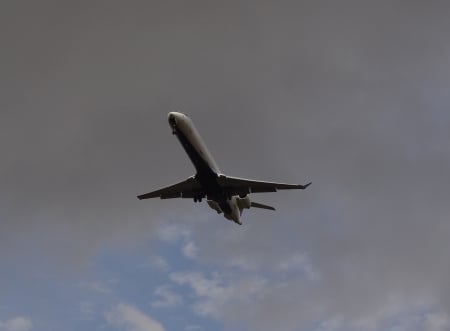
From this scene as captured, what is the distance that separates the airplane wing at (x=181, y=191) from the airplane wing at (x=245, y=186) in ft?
10.9

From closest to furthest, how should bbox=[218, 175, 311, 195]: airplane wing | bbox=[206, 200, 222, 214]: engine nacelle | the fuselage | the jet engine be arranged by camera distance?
1. the fuselage
2. bbox=[218, 175, 311, 195]: airplane wing
3. bbox=[206, 200, 222, 214]: engine nacelle
4. the jet engine

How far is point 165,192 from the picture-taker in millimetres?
89375

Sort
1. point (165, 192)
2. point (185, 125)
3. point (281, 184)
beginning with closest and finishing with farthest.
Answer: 1. point (185, 125)
2. point (281, 184)
3. point (165, 192)

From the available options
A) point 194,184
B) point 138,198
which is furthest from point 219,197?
point 138,198

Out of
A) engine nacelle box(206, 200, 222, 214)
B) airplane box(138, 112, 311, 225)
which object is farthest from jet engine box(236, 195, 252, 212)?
engine nacelle box(206, 200, 222, 214)

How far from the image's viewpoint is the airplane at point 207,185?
254 feet

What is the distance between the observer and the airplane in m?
77.4

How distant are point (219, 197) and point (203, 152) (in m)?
7.72

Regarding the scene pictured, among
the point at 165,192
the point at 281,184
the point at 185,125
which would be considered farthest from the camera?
the point at 165,192

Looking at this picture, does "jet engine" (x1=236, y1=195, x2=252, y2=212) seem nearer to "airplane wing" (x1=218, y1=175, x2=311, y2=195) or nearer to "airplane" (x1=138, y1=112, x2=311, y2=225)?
"airplane" (x1=138, y1=112, x2=311, y2=225)

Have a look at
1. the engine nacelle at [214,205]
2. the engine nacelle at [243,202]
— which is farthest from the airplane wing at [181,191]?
the engine nacelle at [243,202]

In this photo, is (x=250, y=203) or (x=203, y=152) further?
(x=250, y=203)

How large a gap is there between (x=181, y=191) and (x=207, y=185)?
522 centimetres

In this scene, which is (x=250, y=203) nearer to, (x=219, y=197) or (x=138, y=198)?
(x=219, y=197)
